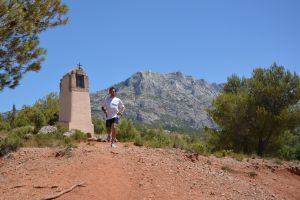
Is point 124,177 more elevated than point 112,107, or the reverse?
point 112,107

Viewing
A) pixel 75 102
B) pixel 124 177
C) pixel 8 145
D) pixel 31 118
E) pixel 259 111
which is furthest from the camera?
pixel 31 118

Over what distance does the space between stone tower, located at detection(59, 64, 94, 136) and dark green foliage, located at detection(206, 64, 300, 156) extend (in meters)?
8.73

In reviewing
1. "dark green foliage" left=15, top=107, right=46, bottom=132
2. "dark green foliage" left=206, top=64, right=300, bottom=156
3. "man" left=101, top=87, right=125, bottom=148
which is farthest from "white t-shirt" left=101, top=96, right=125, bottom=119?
"dark green foliage" left=15, top=107, right=46, bottom=132

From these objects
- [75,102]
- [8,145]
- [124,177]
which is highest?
[75,102]

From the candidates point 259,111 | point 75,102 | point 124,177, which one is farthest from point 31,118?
point 124,177

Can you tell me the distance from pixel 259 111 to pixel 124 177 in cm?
1636

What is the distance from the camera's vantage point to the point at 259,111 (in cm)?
2447

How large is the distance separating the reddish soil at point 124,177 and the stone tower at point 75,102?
1279cm

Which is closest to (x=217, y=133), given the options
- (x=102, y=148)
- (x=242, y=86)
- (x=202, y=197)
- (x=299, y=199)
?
(x=242, y=86)

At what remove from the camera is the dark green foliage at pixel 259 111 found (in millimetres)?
24906

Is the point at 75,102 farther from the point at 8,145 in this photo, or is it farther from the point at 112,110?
the point at 112,110

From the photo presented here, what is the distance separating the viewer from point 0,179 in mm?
10438

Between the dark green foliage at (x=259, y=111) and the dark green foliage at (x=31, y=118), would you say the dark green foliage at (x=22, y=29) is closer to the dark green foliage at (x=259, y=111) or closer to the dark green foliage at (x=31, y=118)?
the dark green foliage at (x=259, y=111)

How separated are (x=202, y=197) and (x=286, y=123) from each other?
1706 centimetres
